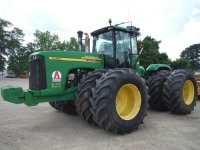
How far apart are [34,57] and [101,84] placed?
1.78 metres

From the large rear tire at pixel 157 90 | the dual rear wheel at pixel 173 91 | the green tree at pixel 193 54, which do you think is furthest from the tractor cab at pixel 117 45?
the green tree at pixel 193 54

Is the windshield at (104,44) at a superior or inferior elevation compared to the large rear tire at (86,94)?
superior

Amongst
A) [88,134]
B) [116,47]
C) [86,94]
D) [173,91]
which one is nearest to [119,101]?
[86,94]

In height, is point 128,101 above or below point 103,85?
below

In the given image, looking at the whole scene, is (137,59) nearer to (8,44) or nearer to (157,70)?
(157,70)

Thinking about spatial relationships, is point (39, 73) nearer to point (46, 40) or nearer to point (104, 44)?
point (104, 44)

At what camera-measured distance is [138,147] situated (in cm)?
495

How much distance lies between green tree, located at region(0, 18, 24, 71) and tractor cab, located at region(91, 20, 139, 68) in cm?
4975

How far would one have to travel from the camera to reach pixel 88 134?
230 inches

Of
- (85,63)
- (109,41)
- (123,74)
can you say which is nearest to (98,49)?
(109,41)

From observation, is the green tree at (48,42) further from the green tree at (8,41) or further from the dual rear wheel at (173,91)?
the dual rear wheel at (173,91)

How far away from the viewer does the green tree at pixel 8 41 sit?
178 feet

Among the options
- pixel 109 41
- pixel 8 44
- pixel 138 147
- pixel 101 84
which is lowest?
pixel 138 147

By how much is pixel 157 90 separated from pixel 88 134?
3203 mm
